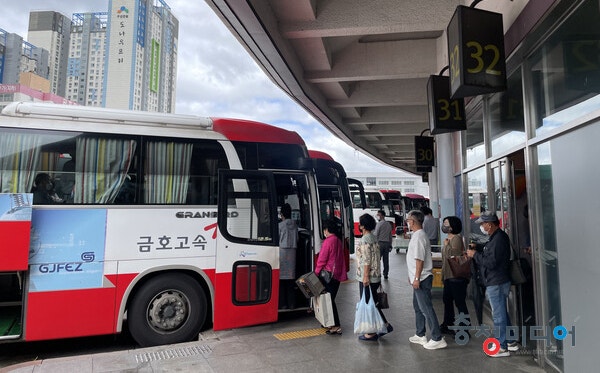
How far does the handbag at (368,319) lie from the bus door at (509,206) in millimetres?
1747

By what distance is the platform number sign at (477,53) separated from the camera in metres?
4.02

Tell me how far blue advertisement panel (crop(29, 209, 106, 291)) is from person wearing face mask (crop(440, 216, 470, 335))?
4675mm

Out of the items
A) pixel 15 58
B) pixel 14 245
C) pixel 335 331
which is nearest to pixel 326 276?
pixel 335 331

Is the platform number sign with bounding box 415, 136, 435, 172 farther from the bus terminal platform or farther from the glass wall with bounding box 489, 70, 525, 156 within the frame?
the bus terminal platform

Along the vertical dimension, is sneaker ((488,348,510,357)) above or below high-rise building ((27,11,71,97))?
below

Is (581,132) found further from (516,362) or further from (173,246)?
(173,246)

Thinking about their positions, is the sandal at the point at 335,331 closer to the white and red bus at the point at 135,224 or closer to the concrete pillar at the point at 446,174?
the white and red bus at the point at 135,224

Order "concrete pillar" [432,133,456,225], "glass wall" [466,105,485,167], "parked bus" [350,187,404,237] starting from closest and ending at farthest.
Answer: "glass wall" [466,105,485,167] < "concrete pillar" [432,133,456,225] < "parked bus" [350,187,404,237]

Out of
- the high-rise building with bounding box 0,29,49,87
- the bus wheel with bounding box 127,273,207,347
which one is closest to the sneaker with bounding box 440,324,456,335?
the bus wheel with bounding box 127,273,207,347

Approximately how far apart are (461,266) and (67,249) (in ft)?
17.0

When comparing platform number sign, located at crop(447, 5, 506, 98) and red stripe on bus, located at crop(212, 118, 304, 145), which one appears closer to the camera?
platform number sign, located at crop(447, 5, 506, 98)

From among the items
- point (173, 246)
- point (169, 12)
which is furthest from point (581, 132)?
point (169, 12)

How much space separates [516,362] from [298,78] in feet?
22.6

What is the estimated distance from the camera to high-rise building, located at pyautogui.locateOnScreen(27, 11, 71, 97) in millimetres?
57781
